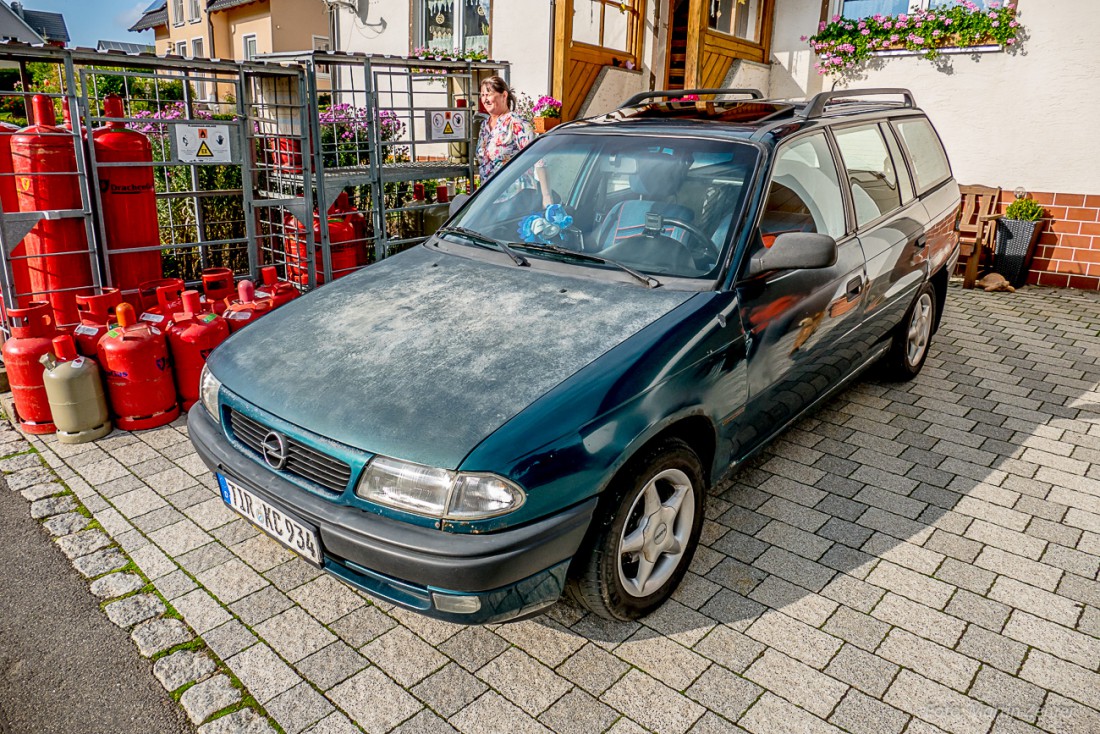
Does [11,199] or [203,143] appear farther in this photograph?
[203,143]

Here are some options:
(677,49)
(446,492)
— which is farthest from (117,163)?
(677,49)

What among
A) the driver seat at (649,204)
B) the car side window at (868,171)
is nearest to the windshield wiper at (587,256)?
the driver seat at (649,204)

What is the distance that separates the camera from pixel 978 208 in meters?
9.35

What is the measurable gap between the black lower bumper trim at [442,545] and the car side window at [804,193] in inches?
68.9

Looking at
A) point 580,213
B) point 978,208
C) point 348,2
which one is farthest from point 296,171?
point 348,2

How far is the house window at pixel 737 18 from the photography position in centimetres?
1212

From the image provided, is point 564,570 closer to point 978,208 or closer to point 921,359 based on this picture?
point 921,359

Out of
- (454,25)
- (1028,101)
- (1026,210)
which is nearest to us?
(1026,210)

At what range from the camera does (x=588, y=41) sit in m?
12.8

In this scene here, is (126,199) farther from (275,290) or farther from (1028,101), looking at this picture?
(1028,101)

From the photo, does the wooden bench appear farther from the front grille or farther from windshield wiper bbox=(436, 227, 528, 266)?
the front grille

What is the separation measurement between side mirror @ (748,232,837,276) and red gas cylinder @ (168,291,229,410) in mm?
3305

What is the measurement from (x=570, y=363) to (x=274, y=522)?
1220mm

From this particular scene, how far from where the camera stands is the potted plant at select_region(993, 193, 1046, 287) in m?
8.89
